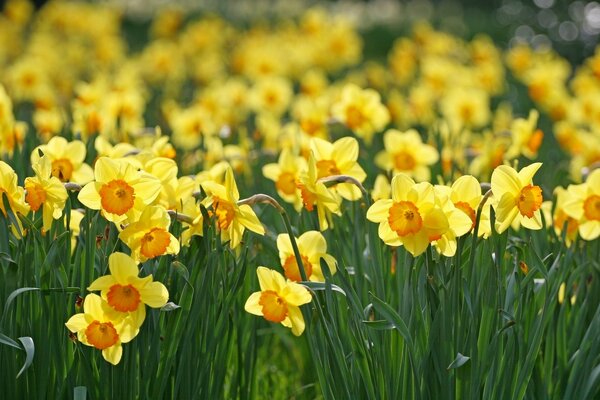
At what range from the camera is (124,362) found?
1856mm

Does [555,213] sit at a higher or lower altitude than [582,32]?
lower

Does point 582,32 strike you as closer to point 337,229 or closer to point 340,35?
point 340,35

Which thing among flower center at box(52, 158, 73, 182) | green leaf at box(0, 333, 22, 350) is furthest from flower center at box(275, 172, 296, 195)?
green leaf at box(0, 333, 22, 350)

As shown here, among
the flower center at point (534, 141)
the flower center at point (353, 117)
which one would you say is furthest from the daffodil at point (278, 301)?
the flower center at point (353, 117)

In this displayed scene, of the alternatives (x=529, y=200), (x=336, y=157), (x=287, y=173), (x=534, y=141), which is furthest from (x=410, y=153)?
(x=529, y=200)

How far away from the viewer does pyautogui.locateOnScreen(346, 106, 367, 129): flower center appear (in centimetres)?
352

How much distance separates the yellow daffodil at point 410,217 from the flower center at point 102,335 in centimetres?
57

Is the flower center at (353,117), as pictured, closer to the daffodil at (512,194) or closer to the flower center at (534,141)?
the flower center at (534,141)

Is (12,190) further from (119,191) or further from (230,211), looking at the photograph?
(230,211)

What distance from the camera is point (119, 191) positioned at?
192cm

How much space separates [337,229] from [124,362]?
750mm

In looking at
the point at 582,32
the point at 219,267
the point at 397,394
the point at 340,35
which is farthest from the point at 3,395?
the point at 582,32

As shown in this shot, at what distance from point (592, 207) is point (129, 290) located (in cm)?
122

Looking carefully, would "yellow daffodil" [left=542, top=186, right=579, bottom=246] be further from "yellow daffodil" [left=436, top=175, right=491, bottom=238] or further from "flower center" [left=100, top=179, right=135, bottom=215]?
"flower center" [left=100, top=179, right=135, bottom=215]
